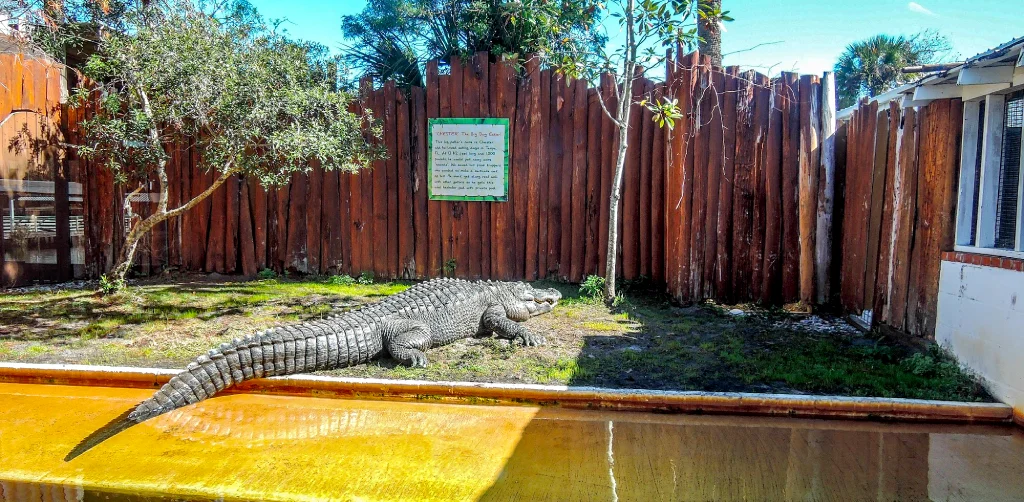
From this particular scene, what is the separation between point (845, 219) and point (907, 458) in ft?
12.7

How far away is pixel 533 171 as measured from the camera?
8.68m

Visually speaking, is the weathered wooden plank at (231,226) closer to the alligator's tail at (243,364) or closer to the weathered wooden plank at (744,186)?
the alligator's tail at (243,364)

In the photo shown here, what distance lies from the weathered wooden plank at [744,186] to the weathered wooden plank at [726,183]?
40 mm

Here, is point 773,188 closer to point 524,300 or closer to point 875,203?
point 875,203

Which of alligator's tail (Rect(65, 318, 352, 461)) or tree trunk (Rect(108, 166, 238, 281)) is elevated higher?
tree trunk (Rect(108, 166, 238, 281))

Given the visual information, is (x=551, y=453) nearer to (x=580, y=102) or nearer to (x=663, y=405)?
(x=663, y=405)

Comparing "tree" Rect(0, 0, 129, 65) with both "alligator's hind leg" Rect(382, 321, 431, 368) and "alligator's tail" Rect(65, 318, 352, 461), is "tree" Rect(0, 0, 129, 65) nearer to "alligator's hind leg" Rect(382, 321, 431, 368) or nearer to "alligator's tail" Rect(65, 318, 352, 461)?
"alligator's tail" Rect(65, 318, 352, 461)

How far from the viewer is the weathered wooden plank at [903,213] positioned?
532 cm

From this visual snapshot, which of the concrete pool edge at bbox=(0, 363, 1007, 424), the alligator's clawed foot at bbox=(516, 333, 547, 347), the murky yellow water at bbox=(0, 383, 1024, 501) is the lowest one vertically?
the murky yellow water at bbox=(0, 383, 1024, 501)

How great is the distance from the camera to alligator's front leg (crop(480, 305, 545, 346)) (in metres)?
5.89

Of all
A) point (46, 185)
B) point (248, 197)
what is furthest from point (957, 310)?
point (46, 185)

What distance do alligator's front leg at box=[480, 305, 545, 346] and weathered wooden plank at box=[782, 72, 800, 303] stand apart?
10.4 feet

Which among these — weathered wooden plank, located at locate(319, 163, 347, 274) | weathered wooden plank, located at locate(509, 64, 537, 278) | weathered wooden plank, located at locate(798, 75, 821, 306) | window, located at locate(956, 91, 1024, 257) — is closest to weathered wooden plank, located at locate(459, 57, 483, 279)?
weathered wooden plank, located at locate(509, 64, 537, 278)

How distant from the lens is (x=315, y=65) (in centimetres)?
847
